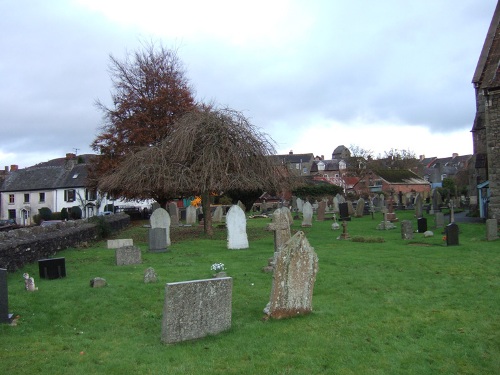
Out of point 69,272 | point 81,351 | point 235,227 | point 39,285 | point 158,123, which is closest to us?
point 81,351

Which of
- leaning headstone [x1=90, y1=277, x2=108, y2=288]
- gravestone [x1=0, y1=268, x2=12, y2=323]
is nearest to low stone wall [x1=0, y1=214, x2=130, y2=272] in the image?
leaning headstone [x1=90, y1=277, x2=108, y2=288]

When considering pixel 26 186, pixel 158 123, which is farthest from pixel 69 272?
pixel 26 186

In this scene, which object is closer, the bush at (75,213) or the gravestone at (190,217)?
the gravestone at (190,217)

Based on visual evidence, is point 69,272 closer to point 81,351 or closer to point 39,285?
point 39,285

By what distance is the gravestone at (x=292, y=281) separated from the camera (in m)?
7.38

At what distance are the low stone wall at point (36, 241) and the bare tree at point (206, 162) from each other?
8.53 feet

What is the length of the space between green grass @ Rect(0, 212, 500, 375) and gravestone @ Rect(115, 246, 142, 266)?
64cm

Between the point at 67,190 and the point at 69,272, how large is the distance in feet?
170

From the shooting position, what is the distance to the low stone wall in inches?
490

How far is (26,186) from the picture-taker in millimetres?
62531

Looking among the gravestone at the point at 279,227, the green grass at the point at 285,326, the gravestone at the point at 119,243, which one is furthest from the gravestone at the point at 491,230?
the gravestone at the point at 119,243

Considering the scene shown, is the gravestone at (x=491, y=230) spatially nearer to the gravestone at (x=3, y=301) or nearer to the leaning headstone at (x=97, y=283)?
the leaning headstone at (x=97, y=283)

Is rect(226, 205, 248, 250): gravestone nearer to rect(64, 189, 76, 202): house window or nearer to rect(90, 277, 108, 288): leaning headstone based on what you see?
rect(90, 277, 108, 288): leaning headstone

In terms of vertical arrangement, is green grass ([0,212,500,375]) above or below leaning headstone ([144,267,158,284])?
below
